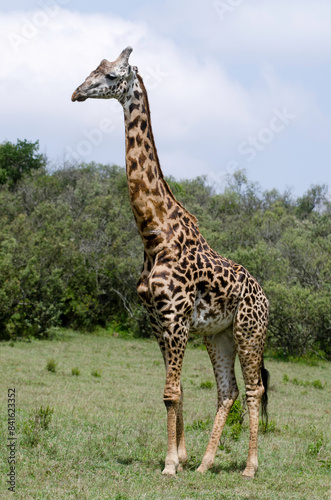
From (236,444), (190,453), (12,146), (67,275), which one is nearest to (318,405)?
(236,444)

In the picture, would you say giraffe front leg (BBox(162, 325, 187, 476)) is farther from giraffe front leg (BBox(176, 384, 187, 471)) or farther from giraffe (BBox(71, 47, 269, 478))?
giraffe front leg (BBox(176, 384, 187, 471))

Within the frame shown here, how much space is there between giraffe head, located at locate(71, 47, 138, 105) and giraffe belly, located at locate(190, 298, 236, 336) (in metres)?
2.17

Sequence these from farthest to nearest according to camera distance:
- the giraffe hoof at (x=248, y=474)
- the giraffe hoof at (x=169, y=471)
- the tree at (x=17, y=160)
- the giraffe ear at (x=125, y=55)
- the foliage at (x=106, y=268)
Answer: the tree at (x=17, y=160), the foliage at (x=106, y=268), the giraffe hoof at (x=248, y=474), the giraffe ear at (x=125, y=55), the giraffe hoof at (x=169, y=471)

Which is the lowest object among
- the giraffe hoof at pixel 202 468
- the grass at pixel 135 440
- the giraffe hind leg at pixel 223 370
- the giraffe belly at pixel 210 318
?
the grass at pixel 135 440

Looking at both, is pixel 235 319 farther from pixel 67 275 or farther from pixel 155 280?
pixel 67 275

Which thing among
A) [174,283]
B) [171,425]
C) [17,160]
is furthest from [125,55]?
[17,160]

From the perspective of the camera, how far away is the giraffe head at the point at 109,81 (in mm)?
5258

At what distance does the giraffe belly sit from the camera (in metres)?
5.57

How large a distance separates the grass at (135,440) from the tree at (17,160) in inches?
888

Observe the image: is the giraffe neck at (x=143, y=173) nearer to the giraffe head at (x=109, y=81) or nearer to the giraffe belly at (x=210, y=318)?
the giraffe head at (x=109, y=81)

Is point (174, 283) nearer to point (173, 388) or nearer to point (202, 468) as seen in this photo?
point (173, 388)

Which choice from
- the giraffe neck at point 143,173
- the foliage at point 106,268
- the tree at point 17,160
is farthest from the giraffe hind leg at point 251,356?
the tree at point 17,160

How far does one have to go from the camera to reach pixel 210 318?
18.5 feet

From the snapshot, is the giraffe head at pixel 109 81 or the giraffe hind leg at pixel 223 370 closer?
the giraffe head at pixel 109 81
